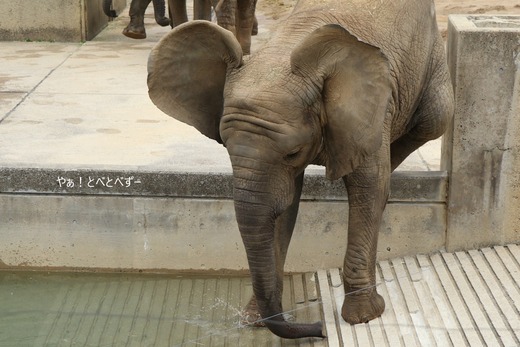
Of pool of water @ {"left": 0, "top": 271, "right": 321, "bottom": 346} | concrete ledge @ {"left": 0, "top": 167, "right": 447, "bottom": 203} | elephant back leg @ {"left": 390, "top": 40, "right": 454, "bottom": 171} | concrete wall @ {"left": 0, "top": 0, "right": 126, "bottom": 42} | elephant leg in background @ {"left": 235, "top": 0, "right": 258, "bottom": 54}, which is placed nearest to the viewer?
elephant back leg @ {"left": 390, "top": 40, "right": 454, "bottom": 171}

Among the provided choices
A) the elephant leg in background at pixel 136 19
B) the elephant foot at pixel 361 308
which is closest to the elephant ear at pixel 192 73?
the elephant foot at pixel 361 308

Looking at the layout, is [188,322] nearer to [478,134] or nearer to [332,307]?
[332,307]

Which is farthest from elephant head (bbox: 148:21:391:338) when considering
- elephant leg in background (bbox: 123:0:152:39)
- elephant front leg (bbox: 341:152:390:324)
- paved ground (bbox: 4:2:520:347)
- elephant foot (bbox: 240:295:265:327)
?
elephant leg in background (bbox: 123:0:152:39)

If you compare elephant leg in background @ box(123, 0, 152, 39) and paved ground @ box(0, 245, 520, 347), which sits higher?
paved ground @ box(0, 245, 520, 347)

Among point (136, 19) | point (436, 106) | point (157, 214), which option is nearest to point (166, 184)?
point (157, 214)

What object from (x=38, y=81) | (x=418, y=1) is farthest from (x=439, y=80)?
(x=38, y=81)

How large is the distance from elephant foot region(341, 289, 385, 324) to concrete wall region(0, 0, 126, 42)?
25.7 feet

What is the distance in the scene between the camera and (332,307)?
645 centimetres

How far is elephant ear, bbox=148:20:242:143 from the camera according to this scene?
16.9 ft

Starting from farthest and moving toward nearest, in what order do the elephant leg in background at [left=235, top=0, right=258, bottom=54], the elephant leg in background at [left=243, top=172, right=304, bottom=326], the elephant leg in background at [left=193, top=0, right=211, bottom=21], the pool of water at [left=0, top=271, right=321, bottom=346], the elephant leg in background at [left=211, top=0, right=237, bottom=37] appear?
the elephant leg in background at [left=193, top=0, right=211, bottom=21] < the elephant leg in background at [left=235, top=0, right=258, bottom=54] < the elephant leg in background at [left=211, top=0, right=237, bottom=37] < the pool of water at [left=0, top=271, right=321, bottom=346] < the elephant leg in background at [left=243, top=172, right=304, bottom=326]

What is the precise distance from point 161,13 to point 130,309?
725 cm

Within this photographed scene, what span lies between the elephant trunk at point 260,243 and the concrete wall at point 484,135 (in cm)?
206

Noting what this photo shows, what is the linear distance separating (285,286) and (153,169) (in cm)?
113

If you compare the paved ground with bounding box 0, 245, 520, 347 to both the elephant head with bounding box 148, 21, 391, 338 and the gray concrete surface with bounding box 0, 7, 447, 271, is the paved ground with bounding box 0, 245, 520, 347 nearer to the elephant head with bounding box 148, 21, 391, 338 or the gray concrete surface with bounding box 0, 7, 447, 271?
the gray concrete surface with bounding box 0, 7, 447, 271
